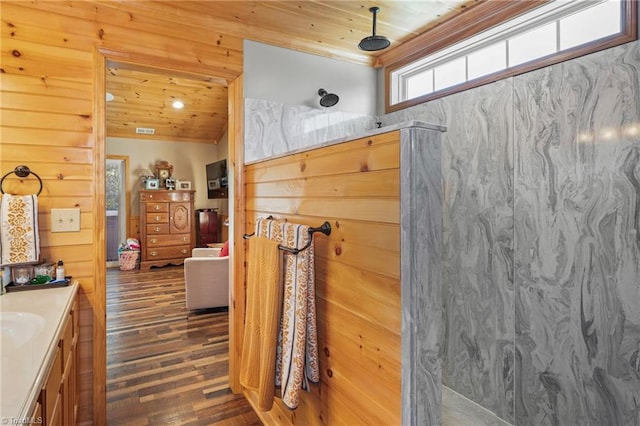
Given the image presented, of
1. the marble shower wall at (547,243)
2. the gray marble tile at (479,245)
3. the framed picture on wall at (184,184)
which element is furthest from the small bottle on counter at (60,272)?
the framed picture on wall at (184,184)

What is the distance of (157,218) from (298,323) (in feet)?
18.7

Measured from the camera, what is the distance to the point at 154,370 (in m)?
2.74

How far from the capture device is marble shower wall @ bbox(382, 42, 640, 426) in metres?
1.58

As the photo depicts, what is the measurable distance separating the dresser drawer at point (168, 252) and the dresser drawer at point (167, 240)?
72 mm

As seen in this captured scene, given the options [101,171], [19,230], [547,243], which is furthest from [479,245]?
[19,230]

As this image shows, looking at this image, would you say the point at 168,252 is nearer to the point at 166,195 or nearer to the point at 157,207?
the point at 157,207

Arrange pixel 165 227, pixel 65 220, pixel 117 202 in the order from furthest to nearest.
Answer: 1. pixel 117 202
2. pixel 165 227
3. pixel 65 220

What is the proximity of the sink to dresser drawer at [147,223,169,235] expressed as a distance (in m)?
5.26

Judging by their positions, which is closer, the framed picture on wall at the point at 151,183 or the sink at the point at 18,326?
the sink at the point at 18,326

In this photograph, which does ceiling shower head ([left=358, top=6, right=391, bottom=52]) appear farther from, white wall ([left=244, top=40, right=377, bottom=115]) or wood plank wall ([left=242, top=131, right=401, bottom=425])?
wood plank wall ([left=242, top=131, right=401, bottom=425])

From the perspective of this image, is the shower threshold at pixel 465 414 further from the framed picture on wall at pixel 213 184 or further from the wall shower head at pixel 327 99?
the framed picture on wall at pixel 213 184

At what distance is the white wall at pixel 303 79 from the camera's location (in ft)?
8.19

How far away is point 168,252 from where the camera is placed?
21.5 feet

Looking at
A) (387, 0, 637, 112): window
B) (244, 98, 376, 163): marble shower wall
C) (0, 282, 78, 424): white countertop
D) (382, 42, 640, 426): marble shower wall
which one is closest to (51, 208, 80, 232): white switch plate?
(0, 282, 78, 424): white countertop
